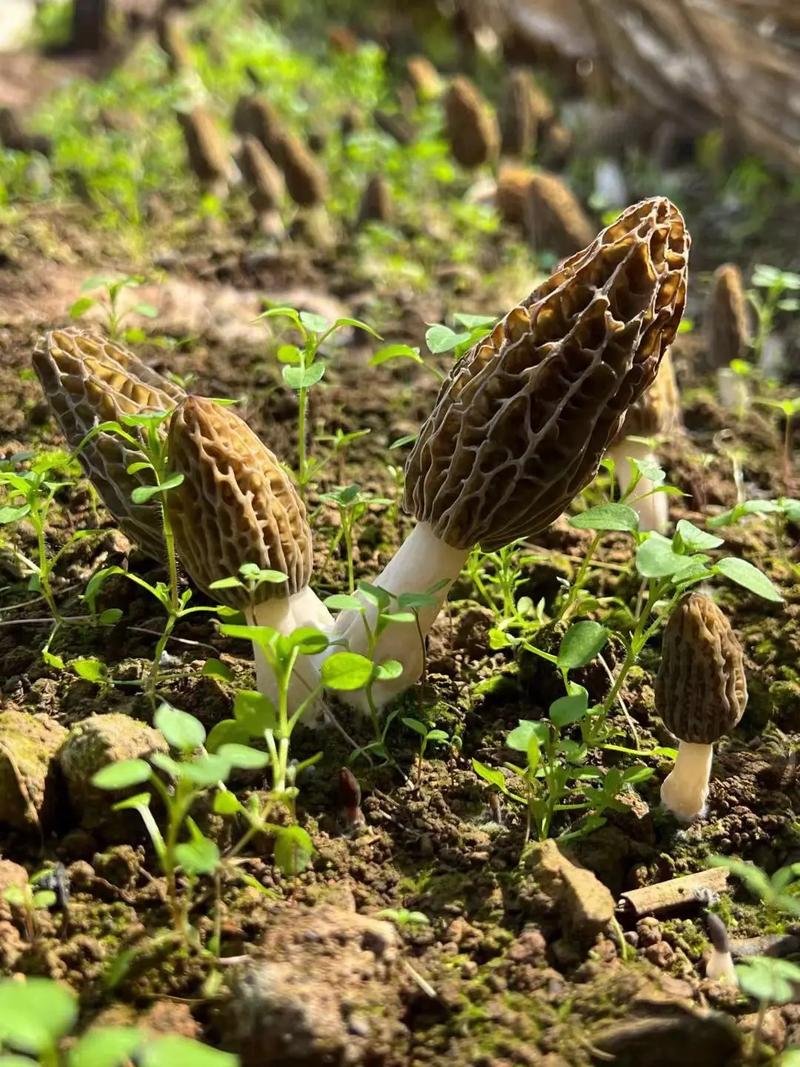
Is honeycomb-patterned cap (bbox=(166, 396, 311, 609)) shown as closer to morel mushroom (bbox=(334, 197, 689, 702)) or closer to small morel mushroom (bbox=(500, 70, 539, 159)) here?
morel mushroom (bbox=(334, 197, 689, 702))

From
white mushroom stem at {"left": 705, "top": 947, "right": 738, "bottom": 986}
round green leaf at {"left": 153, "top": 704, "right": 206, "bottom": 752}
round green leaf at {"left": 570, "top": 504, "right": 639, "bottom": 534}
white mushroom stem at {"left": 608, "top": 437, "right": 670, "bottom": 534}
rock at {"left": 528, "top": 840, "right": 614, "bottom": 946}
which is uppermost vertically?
round green leaf at {"left": 570, "top": 504, "right": 639, "bottom": 534}

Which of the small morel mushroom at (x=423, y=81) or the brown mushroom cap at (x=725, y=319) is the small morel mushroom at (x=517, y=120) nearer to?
the small morel mushroom at (x=423, y=81)

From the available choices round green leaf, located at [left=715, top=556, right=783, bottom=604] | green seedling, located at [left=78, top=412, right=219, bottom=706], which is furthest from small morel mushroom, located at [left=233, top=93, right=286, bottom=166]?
round green leaf, located at [left=715, top=556, right=783, bottom=604]

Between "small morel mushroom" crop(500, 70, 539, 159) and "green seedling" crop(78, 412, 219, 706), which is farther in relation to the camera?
"small morel mushroom" crop(500, 70, 539, 159)

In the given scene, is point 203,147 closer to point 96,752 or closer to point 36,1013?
point 96,752

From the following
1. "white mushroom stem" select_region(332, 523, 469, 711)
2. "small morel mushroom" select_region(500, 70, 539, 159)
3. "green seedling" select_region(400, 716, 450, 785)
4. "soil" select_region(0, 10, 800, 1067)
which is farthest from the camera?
"small morel mushroom" select_region(500, 70, 539, 159)

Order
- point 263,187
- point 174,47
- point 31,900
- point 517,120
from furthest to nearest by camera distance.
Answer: point 174,47, point 517,120, point 263,187, point 31,900

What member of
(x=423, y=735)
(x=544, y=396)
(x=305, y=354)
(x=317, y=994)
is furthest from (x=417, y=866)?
(x=305, y=354)
